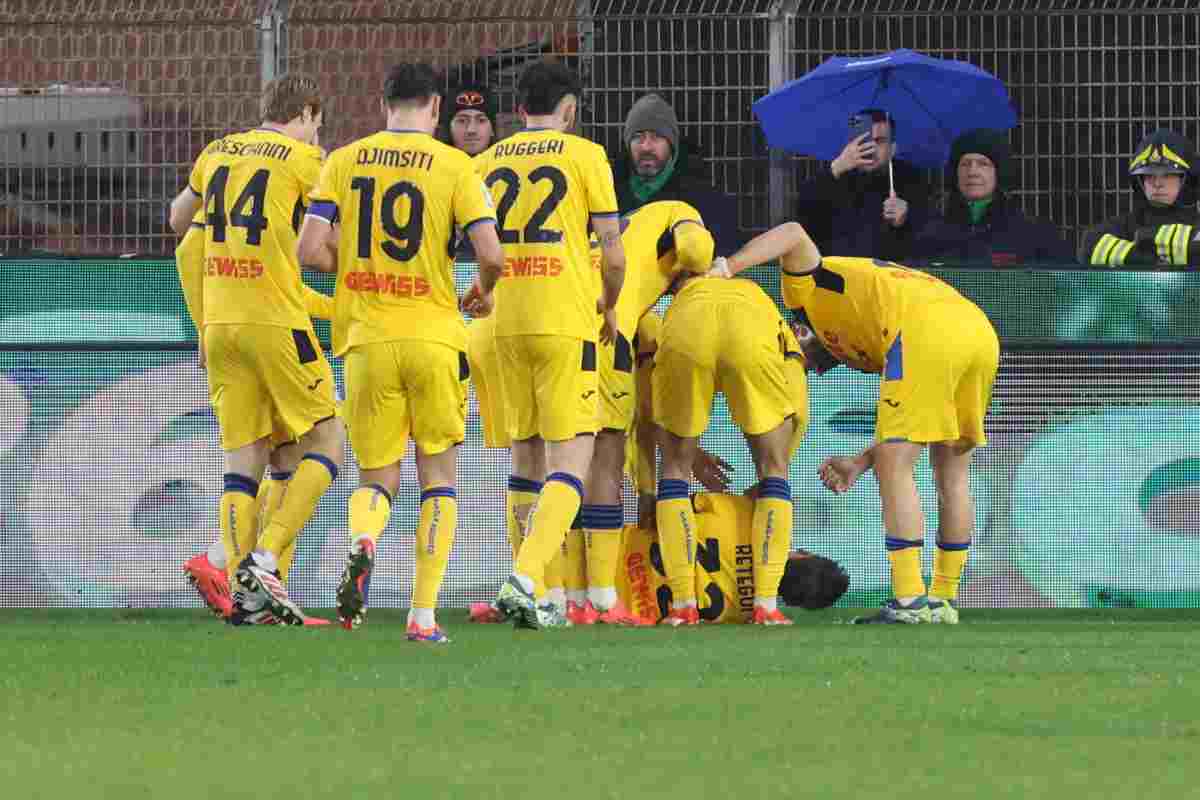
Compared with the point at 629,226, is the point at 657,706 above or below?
below

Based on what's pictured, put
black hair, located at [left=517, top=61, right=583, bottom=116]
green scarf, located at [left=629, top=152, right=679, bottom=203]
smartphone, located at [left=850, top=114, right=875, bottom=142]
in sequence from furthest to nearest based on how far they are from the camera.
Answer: smartphone, located at [left=850, top=114, right=875, bottom=142]
green scarf, located at [left=629, top=152, right=679, bottom=203]
black hair, located at [left=517, top=61, right=583, bottom=116]

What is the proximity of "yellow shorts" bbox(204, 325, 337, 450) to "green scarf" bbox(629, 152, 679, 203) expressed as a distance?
88.5 inches

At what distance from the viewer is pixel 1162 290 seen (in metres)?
11.2

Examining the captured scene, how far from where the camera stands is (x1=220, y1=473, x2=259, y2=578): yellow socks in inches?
382

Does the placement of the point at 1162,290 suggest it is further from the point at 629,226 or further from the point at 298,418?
the point at 298,418

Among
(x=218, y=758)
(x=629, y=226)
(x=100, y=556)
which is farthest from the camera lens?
(x=100, y=556)

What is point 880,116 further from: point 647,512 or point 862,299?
point 647,512

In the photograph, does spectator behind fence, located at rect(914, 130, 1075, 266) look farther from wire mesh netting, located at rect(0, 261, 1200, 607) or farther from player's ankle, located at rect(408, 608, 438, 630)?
player's ankle, located at rect(408, 608, 438, 630)

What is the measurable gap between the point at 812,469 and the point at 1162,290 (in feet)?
6.04

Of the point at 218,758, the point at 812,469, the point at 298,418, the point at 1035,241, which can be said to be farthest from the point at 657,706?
the point at 1035,241

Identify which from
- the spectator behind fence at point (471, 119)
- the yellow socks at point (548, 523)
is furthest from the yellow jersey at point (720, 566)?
the spectator behind fence at point (471, 119)

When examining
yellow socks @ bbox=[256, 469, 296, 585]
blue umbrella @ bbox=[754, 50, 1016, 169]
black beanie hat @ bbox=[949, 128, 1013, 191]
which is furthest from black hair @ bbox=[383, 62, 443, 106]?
black beanie hat @ bbox=[949, 128, 1013, 191]

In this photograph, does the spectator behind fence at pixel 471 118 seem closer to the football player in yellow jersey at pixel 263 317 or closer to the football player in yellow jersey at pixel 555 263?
the football player in yellow jersey at pixel 263 317

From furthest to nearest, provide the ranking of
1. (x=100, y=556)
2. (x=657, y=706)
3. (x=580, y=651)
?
(x=100, y=556)
(x=580, y=651)
(x=657, y=706)
